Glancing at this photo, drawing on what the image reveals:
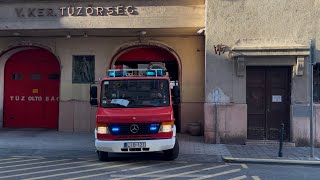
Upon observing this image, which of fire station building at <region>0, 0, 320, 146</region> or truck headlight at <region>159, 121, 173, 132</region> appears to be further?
fire station building at <region>0, 0, 320, 146</region>

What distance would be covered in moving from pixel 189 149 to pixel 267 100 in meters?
3.33

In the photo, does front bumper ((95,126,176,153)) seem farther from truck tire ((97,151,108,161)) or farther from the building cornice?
the building cornice

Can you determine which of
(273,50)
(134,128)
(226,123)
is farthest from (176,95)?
(273,50)

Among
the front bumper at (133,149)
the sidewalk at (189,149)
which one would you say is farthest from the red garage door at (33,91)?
the front bumper at (133,149)

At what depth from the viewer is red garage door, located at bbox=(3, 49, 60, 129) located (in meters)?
17.7

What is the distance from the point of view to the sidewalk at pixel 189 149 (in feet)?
36.7

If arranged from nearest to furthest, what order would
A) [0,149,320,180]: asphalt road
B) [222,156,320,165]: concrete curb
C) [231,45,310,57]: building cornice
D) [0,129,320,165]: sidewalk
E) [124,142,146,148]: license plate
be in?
[0,149,320,180]: asphalt road
[124,142,146,148]: license plate
[222,156,320,165]: concrete curb
[0,129,320,165]: sidewalk
[231,45,310,57]: building cornice

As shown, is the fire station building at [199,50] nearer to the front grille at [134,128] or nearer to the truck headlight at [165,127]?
the truck headlight at [165,127]

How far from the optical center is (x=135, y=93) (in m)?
10.9

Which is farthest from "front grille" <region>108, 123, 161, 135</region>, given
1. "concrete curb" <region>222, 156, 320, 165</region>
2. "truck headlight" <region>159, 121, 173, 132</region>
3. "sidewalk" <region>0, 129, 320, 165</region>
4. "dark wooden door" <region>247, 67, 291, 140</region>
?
"dark wooden door" <region>247, 67, 291, 140</region>

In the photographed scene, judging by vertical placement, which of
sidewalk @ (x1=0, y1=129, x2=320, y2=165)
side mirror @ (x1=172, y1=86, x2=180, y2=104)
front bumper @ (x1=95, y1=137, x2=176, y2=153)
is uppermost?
side mirror @ (x1=172, y1=86, x2=180, y2=104)

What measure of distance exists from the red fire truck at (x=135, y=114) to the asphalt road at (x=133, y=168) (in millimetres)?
441

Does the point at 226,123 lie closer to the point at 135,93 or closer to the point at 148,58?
the point at 135,93

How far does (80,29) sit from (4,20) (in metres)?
2.81
